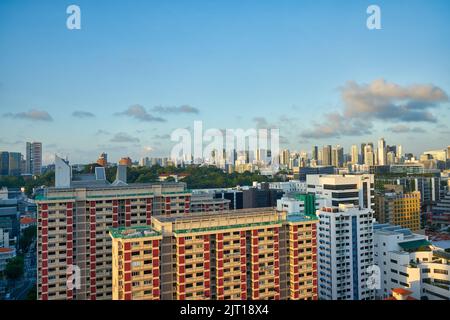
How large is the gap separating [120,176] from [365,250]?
5.80 meters

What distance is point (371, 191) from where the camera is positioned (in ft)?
36.6

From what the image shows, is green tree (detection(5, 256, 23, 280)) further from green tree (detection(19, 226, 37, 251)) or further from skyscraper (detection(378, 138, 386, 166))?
skyscraper (detection(378, 138, 386, 166))

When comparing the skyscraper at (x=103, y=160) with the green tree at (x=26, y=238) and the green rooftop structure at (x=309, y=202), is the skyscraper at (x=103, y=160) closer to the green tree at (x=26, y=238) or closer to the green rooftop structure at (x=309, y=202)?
the green tree at (x=26, y=238)

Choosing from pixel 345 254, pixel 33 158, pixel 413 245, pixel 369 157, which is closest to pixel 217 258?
pixel 345 254

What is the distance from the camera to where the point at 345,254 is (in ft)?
22.9

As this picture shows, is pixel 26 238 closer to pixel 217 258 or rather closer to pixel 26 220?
pixel 26 220

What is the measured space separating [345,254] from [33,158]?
882 cm

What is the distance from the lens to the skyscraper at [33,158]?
29.2 feet

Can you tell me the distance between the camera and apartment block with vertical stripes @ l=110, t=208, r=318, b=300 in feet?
13.2

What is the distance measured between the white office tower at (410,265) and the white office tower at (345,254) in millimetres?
283

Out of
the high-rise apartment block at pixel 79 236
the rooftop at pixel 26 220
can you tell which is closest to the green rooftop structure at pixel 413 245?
the high-rise apartment block at pixel 79 236

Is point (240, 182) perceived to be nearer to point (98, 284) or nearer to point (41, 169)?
point (41, 169)

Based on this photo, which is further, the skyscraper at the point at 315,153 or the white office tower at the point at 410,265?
the skyscraper at the point at 315,153
